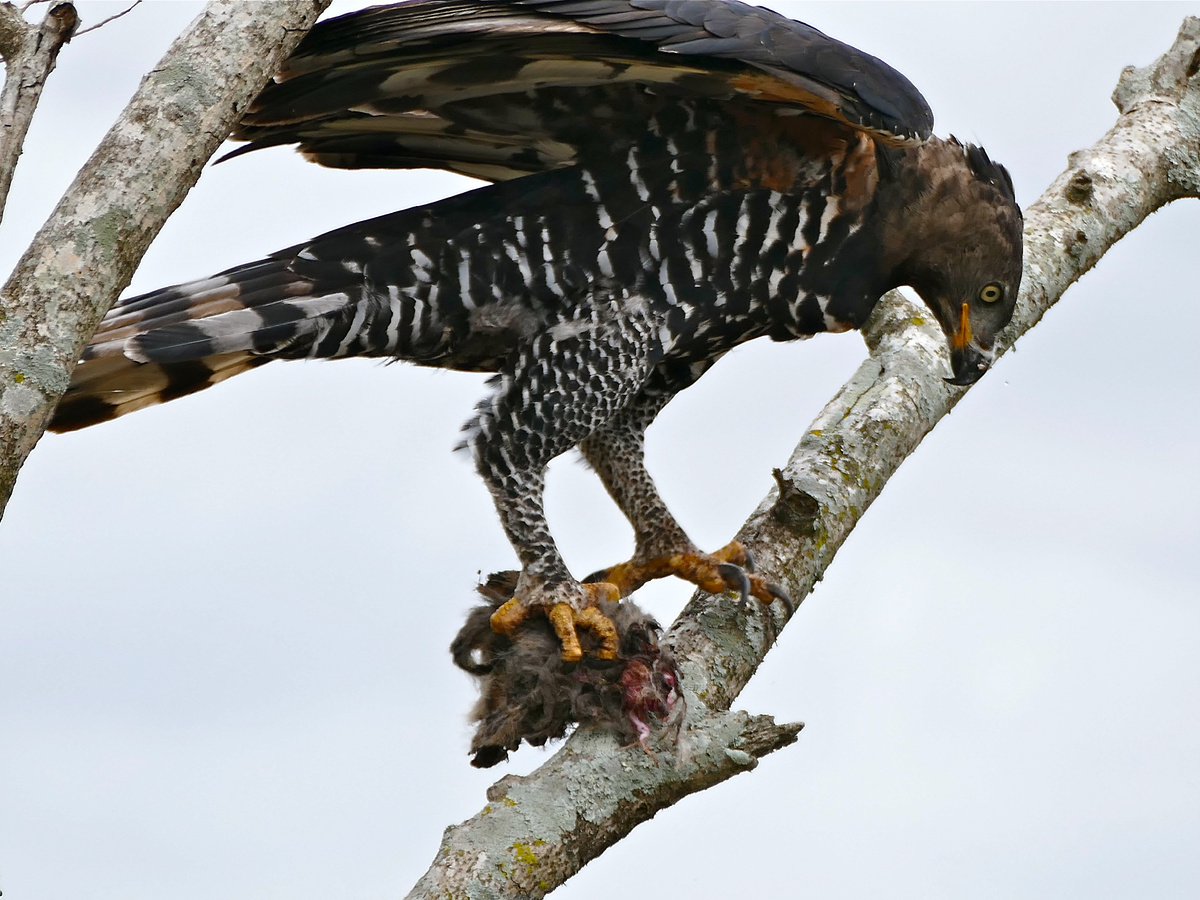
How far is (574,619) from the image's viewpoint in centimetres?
340

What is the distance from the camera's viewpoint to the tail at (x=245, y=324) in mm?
3203

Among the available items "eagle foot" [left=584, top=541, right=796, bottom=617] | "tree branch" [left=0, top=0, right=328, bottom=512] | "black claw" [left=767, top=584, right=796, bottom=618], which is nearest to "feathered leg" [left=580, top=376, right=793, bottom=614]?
"eagle foot" [left=584, top=541, right=796, bottom=617]

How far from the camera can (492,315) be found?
3566 millimetres

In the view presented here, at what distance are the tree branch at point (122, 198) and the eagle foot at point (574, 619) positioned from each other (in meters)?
1.51

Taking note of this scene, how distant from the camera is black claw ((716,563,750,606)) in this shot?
361 cm

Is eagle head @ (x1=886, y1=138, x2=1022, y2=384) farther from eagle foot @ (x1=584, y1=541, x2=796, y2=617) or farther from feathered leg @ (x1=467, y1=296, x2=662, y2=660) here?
eagle foot @ (x1=584, y1=541, x2=796, y2=617)

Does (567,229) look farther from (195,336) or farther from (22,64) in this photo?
(22,64)

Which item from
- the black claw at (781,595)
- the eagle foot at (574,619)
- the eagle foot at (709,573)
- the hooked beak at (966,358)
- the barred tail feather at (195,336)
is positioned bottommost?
the eagle foot at (574,619)

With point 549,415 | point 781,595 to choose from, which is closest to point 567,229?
point 549,415

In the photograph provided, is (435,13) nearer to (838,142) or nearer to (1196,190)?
(838,142)

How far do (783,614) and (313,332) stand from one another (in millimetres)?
1594

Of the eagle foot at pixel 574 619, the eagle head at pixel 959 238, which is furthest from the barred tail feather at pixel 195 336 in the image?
the eagle head at pixel 959 238

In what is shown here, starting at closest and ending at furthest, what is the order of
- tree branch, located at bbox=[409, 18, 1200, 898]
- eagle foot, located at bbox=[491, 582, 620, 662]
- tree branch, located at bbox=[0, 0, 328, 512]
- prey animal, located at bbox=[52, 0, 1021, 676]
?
tree branch, located at bbox=[0, 0, 328, 512]
tree branch, located at bbox=[409, 18, 1200, 898]
prey animal, located at bbox=[52, 0, 1021, 676]
eagle foot, located at bbox=[491, 582, 620, 662]

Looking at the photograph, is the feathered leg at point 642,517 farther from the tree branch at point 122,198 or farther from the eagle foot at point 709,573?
the tree branch at point 122,198
